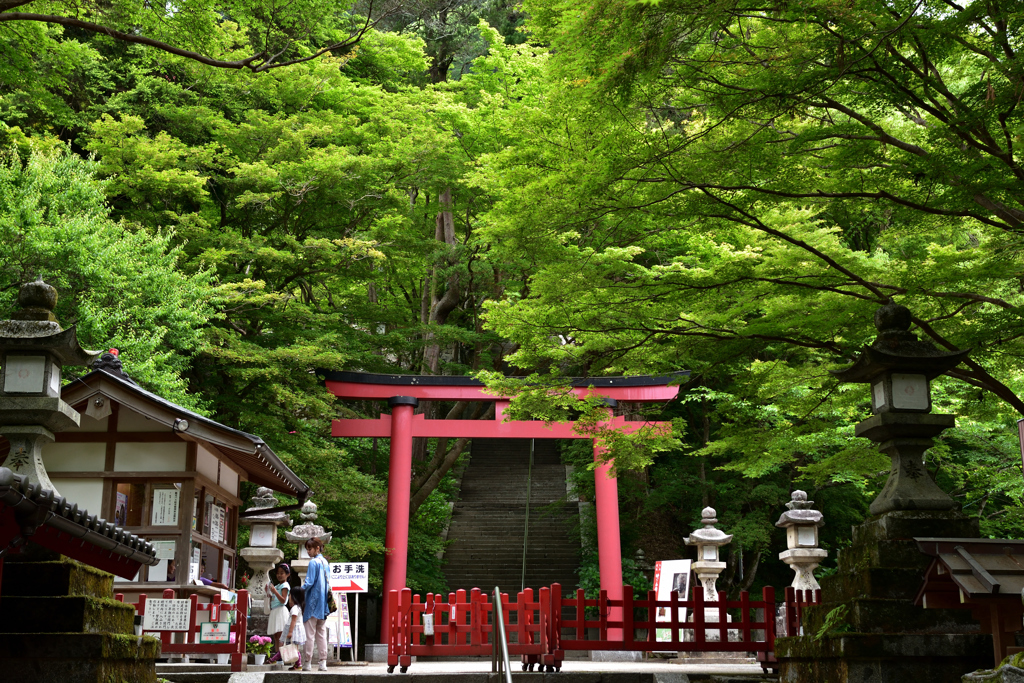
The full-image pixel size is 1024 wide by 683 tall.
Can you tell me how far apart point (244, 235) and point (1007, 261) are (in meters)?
13.5

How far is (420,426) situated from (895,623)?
11.2 metres

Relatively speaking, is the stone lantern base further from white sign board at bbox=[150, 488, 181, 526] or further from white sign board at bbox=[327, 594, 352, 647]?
white sign board at bbox=[327, 594, 352, 647]

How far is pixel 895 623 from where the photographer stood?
6555mm

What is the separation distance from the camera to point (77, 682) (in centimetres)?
586

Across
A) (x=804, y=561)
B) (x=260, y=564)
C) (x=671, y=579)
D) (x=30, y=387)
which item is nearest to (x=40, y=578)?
(x=30, y=387)

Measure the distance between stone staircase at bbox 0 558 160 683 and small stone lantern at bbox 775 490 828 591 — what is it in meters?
11.0

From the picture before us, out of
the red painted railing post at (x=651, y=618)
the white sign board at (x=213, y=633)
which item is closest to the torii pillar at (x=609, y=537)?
the red painted railing post at (x=651, y=618)

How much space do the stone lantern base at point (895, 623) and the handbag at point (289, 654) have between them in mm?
6728

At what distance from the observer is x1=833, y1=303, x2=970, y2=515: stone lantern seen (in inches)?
275

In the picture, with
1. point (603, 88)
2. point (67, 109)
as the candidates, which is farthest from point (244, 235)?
point (603, 88)

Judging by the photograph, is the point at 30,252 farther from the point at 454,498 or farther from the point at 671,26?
the point at 454,498

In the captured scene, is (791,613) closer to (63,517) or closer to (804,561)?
(804,561)

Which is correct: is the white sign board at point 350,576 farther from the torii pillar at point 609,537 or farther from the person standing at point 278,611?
the torii pillar at point 609,537

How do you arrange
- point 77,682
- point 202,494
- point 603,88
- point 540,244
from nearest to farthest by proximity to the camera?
point 77,682, point 603,88, point 540,244, point 202,494
